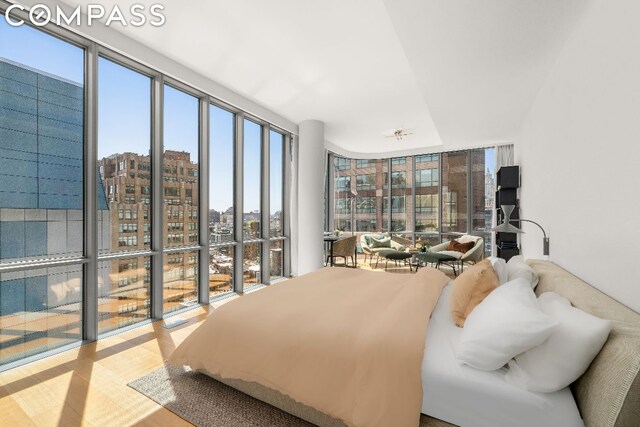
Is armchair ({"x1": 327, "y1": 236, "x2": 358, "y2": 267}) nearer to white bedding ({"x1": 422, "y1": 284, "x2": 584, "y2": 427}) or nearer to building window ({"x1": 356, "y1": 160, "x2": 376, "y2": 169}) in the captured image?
building window ({"x1": 356, "y1": 160, "x2": 376, "y2": 169})

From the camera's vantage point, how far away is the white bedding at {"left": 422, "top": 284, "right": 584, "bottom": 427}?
1.23 meters

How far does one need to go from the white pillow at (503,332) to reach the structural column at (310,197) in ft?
12.5

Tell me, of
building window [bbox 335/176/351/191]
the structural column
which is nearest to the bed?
the structural column

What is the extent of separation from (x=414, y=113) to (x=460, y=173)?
2.91 metres

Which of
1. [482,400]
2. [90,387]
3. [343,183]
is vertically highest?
[343,183]

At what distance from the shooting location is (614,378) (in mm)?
1066

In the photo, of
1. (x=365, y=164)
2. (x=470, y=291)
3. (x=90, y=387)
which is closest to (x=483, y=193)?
A: (x=365, y=164)

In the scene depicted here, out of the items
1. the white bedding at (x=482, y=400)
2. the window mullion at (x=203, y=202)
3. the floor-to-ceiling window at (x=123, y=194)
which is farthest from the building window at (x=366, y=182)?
the white bedding at (x=482, y=400)

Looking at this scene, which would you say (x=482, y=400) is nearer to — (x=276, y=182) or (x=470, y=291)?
(x=470, y=291)

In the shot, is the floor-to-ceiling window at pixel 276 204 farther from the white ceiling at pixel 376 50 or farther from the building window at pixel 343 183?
the building window at pixel 343 183

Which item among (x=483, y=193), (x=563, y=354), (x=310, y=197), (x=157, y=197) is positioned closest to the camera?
(x=563, y=354)

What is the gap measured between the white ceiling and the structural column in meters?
0.66

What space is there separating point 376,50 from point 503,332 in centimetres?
289

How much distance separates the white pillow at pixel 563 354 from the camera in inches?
46.9
